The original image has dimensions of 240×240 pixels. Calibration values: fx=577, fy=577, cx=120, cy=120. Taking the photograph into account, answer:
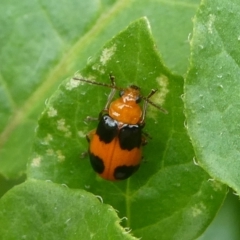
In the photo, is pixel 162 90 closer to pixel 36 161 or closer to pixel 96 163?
pixel 96 163

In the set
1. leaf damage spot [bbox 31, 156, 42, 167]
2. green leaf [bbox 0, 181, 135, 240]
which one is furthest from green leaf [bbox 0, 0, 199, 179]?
green leaf [bbox 0, 181, 135, 240]

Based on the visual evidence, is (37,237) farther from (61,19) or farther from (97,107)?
(61,19)

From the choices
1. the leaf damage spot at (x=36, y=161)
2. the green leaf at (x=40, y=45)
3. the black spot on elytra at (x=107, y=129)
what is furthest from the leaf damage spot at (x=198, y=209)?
the green leaf at (x=40, y=45)

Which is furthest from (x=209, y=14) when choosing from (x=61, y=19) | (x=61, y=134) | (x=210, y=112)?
(x=61, y=19)

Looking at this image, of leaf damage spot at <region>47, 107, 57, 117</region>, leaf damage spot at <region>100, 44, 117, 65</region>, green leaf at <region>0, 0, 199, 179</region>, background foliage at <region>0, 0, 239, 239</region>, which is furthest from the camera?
green leaf at <region>0, 0, 199, 179</region>

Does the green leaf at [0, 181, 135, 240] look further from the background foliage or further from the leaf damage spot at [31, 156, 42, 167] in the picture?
the leaf damage spot at [31, 156, 42, 167]

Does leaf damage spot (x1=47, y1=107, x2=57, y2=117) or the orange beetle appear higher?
leaf damage spot (x1=47, y1=107, x2=57, y2=117)

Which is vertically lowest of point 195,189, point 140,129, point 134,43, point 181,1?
point 195,189
